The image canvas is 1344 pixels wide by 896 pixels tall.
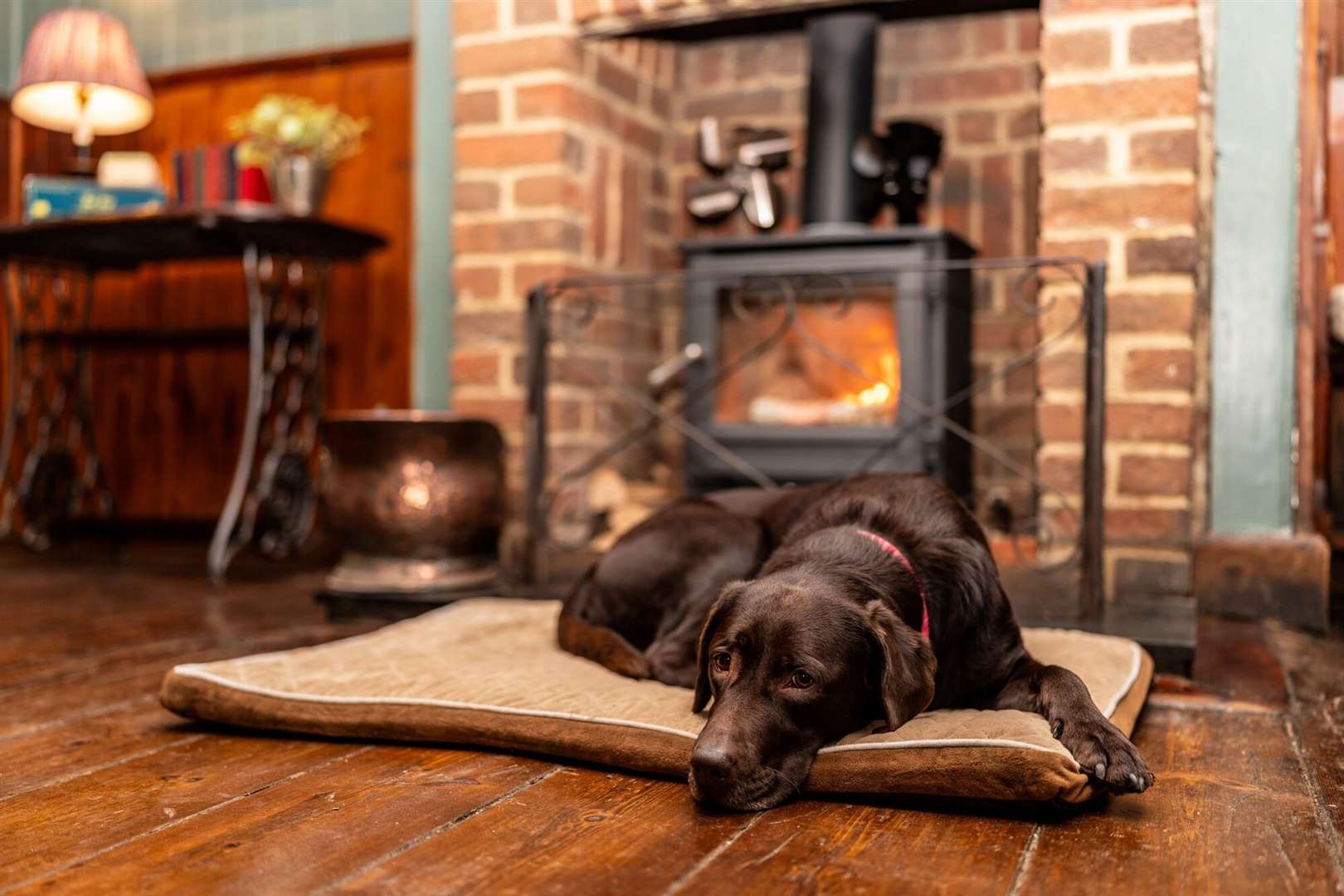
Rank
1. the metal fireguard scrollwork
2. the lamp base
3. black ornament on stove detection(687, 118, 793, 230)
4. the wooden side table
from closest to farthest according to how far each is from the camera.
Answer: the metal fireguard scrollwork
black ornament on stove detection(687, 118, 793, 230)
the wooden side table
the lamp base

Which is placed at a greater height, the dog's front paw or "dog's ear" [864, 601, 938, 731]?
"dog's ear" [864, 601, 938, 731]

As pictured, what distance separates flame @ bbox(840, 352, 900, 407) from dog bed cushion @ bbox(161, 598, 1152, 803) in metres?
0.82

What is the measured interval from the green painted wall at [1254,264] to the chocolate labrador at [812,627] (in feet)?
3.79

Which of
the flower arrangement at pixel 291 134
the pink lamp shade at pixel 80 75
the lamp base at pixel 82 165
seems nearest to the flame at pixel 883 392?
the flower arrangement at pixel 291 134

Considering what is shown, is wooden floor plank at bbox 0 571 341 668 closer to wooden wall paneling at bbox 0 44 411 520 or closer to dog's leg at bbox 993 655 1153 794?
wooden wall paneling at bbox 0 44 411 520

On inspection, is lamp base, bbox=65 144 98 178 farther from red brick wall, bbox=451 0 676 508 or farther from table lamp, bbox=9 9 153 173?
red brick wall, bbox=451 0 676 508

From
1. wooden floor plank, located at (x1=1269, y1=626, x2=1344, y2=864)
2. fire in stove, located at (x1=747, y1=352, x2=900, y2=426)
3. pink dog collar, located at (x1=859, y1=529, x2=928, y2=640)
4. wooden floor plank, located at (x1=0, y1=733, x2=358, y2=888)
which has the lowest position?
wooden floor plank, located at (x1=0, y1=733, x2=358, y2=888)

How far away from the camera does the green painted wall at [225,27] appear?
13.3ft

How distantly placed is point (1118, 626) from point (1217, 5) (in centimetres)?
135

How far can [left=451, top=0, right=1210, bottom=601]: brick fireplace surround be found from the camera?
250 centimetres

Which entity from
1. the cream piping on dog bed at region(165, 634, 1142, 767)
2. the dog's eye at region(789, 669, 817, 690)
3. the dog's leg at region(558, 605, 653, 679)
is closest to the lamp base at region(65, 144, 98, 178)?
the cream piping on dog bed at region(165, 634, 1142, 767)

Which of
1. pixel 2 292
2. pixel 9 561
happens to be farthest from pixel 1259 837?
pixel 2 292

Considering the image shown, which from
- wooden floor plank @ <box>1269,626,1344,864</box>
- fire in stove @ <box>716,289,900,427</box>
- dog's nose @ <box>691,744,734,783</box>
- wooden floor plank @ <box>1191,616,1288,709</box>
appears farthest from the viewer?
fire in stove @ <box>716,289,900,427</box>

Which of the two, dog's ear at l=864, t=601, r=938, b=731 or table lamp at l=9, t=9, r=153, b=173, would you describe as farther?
table lamp at l=9, t=9, r=153, b=173
